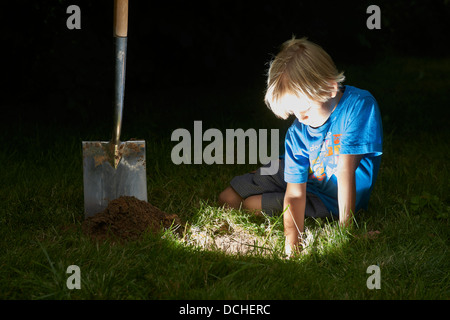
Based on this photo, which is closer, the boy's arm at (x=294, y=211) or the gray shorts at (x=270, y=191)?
the boy's arm at (x=294, y=211)

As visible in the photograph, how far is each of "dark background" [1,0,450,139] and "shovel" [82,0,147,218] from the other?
1858 millimetres

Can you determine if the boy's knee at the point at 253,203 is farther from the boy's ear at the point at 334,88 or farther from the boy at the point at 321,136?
the boy's ear at the point at 334,88

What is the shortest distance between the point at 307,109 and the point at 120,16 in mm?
960

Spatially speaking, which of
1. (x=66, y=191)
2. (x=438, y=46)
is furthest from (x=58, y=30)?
(x=438, y=46)

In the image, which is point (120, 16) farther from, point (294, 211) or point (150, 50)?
point (150, 50)

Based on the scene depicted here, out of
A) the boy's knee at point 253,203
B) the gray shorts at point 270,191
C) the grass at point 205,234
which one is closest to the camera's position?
the grass at point 205,234

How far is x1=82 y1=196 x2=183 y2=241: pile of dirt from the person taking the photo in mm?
2236

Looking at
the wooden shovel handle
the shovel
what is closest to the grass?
the shovel

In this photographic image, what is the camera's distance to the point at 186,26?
424cm

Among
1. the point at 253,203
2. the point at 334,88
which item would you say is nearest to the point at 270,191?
the point at 253,203

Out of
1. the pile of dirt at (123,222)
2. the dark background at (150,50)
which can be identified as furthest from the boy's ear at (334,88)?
the dark background at (150,50)

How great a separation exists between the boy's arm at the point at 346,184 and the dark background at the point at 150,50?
227 cm

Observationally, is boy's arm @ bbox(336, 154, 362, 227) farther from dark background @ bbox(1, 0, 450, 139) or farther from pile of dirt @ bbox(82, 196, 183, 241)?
dark background @ bbox(1, 0, 450, 139)

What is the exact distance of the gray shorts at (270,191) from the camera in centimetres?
261
